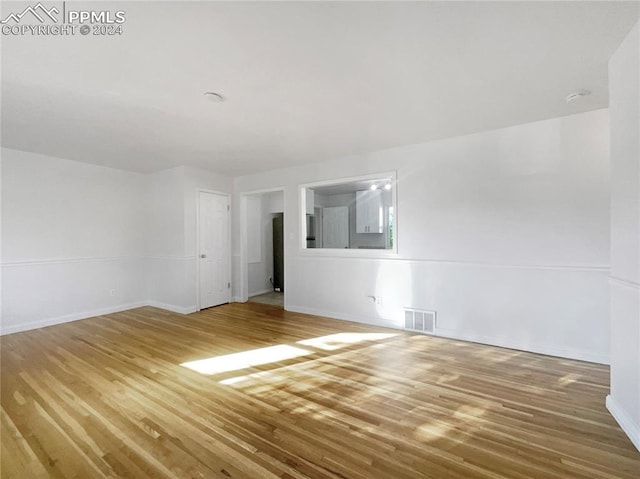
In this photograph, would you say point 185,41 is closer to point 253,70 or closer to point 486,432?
point 253,70

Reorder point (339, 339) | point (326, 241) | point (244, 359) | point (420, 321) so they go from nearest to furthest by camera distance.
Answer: point (244, 359), point (339, 339), point (420, 321), point (326, 241)

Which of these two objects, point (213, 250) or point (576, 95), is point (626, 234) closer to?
point (576, 95)

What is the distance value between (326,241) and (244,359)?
9.09 feet

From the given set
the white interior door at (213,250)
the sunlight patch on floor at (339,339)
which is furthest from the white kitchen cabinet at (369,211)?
the white interior door at (213,250)

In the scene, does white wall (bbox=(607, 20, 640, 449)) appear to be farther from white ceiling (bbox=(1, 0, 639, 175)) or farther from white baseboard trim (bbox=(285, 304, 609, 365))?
white baseboard trim (bbox=(285, 304, 609, 365))

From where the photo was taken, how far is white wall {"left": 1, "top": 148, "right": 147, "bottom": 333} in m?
3.87

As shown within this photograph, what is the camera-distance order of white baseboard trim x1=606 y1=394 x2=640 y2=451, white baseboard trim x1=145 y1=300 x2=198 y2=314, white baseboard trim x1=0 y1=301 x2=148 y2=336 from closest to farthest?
1. white baseboard trim x1=606 y1=394 x2=640 y2=451
2. white baseboard trim x1=0 y1=301 x2=148 y2=336
3. white baseboard trim x1=145 y1=300 x2=198 y2=314

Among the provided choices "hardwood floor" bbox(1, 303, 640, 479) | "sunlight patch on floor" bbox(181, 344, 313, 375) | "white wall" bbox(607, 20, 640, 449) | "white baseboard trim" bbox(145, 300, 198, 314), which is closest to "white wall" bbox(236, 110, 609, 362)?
"hardwood floor" bbox(1, 303, 640, 479)

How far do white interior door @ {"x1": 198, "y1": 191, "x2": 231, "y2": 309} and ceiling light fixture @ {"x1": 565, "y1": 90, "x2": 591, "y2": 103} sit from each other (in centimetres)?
520

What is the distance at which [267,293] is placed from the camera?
6691 millimetres

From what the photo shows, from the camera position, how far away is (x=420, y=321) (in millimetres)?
3701

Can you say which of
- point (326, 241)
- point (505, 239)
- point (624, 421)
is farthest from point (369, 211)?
point (624, 421)

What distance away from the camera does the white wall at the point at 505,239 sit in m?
2.81

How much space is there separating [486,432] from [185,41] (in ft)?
10.4
